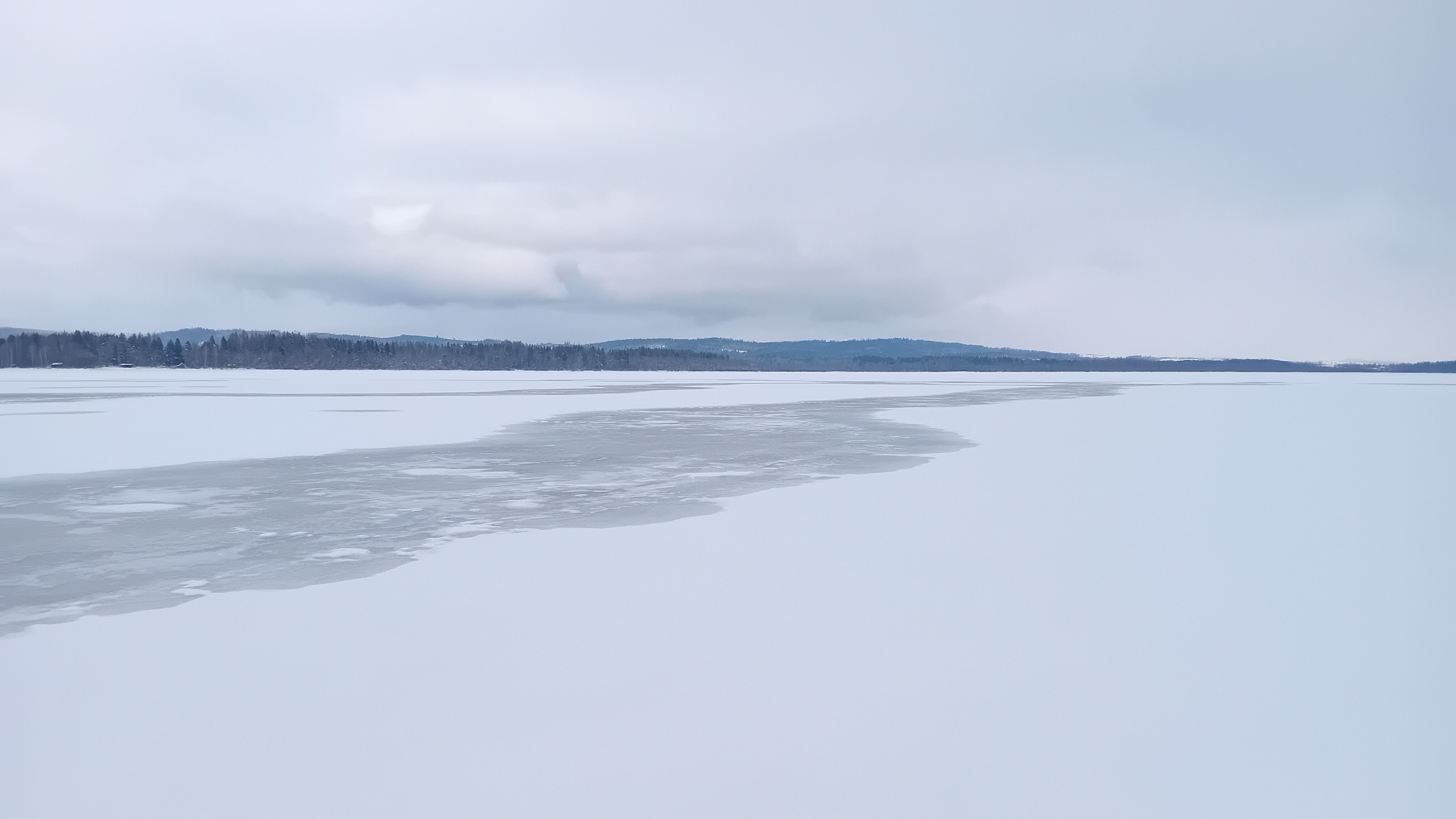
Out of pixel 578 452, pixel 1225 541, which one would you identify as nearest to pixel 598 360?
pixel 578 452

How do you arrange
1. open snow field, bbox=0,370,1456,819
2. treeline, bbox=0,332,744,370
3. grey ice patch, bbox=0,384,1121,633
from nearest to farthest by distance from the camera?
1. open snow field, bbox=0,370,1456,819
2. grey ice patch, bbox=0,384,1121,633
3. treeline, bbox=0,332,744,370

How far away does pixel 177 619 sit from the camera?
4.94m

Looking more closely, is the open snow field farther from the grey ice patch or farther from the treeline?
the treeline

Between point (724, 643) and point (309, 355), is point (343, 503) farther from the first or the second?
point (309, 355)

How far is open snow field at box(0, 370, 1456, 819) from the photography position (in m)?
3.23

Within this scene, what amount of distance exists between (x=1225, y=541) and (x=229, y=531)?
300 inches

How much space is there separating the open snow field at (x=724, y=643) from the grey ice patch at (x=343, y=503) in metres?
0.06

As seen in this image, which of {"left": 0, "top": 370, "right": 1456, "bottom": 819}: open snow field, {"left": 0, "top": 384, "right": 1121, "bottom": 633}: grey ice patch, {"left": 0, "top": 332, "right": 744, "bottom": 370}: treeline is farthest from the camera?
{"left": 0, "top": 332, "right": 744, "bottom": 370}: treeline

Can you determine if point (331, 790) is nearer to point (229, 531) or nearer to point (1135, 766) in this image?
point (1135, 766)

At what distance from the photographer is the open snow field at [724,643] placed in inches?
127

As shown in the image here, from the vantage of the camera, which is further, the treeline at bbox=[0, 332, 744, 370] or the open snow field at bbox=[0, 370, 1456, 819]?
the treeline at bbox=[0, 332, 744, 370]

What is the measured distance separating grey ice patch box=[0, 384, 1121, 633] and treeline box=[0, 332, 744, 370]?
87710 mm

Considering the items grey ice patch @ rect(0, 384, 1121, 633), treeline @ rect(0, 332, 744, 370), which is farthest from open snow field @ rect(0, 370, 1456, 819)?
treeline @ rect(0, 332, 744, 370)

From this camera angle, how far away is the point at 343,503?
8914mm
